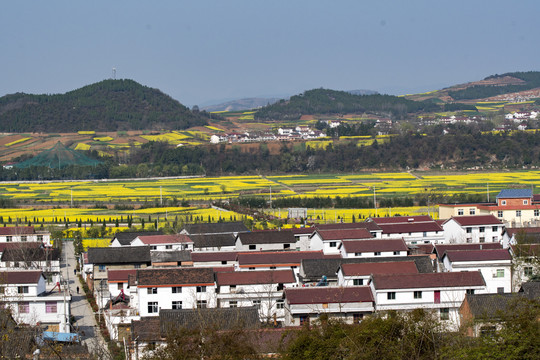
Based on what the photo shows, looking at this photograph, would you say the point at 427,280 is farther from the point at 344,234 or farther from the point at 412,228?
the point at 412,228

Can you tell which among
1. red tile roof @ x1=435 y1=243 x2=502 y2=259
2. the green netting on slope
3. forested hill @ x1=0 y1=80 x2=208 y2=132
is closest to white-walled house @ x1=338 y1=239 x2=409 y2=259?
red tile roof @ x1=435 y1=243 x2=502 y2=259

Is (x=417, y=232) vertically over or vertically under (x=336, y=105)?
under

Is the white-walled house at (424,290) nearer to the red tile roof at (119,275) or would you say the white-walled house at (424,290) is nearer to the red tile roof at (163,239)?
the red tile roof at (119,275)

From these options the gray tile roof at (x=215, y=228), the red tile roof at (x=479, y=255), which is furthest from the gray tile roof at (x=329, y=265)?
the gray tile roof at (x=215, y=228)

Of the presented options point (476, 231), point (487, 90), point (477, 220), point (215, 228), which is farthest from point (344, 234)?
point (487, 90)

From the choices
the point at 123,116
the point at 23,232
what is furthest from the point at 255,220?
the point at 123,116

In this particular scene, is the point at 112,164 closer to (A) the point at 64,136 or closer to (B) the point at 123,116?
(A) the point at 64,136

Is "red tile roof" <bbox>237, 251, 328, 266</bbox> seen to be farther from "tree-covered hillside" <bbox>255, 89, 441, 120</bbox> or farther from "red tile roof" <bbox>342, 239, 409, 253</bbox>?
"tree-covered hillside" <bbox>255, 89, 441, 120</bbox>
